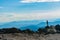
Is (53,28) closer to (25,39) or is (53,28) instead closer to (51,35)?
(51,35)

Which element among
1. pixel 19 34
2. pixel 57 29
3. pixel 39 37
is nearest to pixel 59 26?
pixel 57 29

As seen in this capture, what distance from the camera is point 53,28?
18156 mm

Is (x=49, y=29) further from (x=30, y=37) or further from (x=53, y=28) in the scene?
(x=30, y=37)

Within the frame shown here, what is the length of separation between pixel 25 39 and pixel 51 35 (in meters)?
1.91

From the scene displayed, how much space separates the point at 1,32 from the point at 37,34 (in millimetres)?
2432

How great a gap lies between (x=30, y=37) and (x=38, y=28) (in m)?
0.85

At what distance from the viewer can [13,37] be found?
17.3 metres

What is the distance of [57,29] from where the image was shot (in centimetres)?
1836

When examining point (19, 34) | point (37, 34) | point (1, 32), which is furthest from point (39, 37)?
point (1, 32)

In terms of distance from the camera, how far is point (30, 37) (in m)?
17.6

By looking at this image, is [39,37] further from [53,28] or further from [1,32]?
[1,32]

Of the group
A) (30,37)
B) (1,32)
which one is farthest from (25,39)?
(1,32)

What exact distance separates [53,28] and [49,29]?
319 mm

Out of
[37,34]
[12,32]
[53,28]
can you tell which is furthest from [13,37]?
[53,28]
